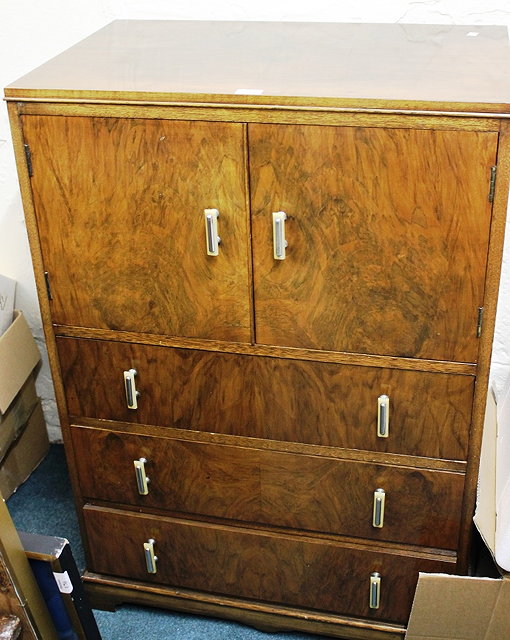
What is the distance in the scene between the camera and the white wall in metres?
1.59

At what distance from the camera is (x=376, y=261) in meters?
1.29

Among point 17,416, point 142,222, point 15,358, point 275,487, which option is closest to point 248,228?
point 142,222

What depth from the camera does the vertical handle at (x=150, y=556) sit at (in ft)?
5.45

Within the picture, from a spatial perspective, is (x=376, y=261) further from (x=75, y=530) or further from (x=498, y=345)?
(x=75, y=530)

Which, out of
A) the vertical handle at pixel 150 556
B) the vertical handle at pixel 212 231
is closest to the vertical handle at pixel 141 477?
the vertical handle at pixel 150 556

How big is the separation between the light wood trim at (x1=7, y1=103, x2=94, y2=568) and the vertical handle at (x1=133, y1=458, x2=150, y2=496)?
5.0 inches

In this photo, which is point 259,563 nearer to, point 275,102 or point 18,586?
point 18,586

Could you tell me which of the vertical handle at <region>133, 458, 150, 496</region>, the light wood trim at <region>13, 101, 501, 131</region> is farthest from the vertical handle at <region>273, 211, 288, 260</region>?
the vertical handle at <region>133, 458, 150, 496</region>

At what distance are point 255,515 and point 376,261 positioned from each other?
0.55 meters

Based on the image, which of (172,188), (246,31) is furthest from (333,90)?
(246,31)

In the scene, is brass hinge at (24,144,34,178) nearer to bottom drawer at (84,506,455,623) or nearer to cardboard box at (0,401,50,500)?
bottom drawer at (84,506,455,623)

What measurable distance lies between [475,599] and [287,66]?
0.91 metres

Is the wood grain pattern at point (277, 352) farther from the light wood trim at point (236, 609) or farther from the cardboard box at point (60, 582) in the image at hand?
the light wood trim at point (236, 609)

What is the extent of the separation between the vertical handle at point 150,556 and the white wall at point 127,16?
719mm
